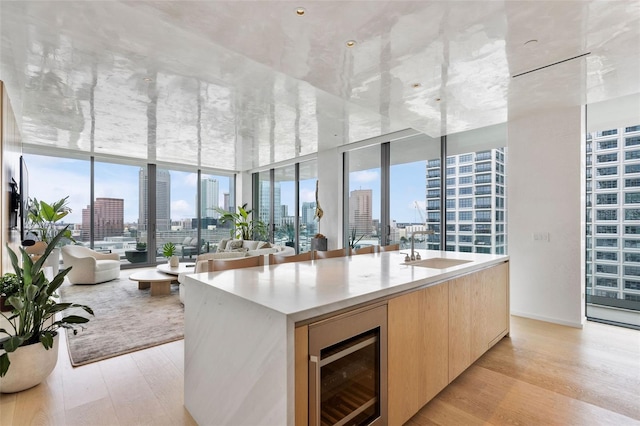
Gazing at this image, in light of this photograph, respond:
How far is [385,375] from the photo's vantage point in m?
1.60

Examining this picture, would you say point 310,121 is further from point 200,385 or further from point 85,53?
point 200,385

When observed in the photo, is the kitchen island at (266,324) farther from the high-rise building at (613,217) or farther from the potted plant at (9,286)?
the high-rise building at (613,217)

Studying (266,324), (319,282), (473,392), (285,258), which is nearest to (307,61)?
(285,258)

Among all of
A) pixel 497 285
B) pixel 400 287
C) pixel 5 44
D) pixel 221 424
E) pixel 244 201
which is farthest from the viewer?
pixel 244 201

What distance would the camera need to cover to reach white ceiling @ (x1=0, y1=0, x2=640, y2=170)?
6.47 feet

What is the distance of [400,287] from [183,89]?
3.38 metres

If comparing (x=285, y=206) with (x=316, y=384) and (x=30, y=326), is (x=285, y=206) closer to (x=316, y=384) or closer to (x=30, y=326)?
(x=30, y=326)

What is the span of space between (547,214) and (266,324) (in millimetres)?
4002

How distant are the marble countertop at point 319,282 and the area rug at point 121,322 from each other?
1643 mm

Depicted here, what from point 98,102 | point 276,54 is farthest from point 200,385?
point 98,102

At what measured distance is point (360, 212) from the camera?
6551mm

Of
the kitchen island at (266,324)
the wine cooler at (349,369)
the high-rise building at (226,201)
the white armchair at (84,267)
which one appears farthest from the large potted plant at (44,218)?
the wine cooler at (349,369)

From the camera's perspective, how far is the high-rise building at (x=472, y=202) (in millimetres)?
4609

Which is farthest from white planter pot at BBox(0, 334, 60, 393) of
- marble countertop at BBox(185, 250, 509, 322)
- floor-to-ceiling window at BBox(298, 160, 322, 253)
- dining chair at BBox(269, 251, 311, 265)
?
floor-to-ceiling window at BBox(298, 160, 322, 253)
